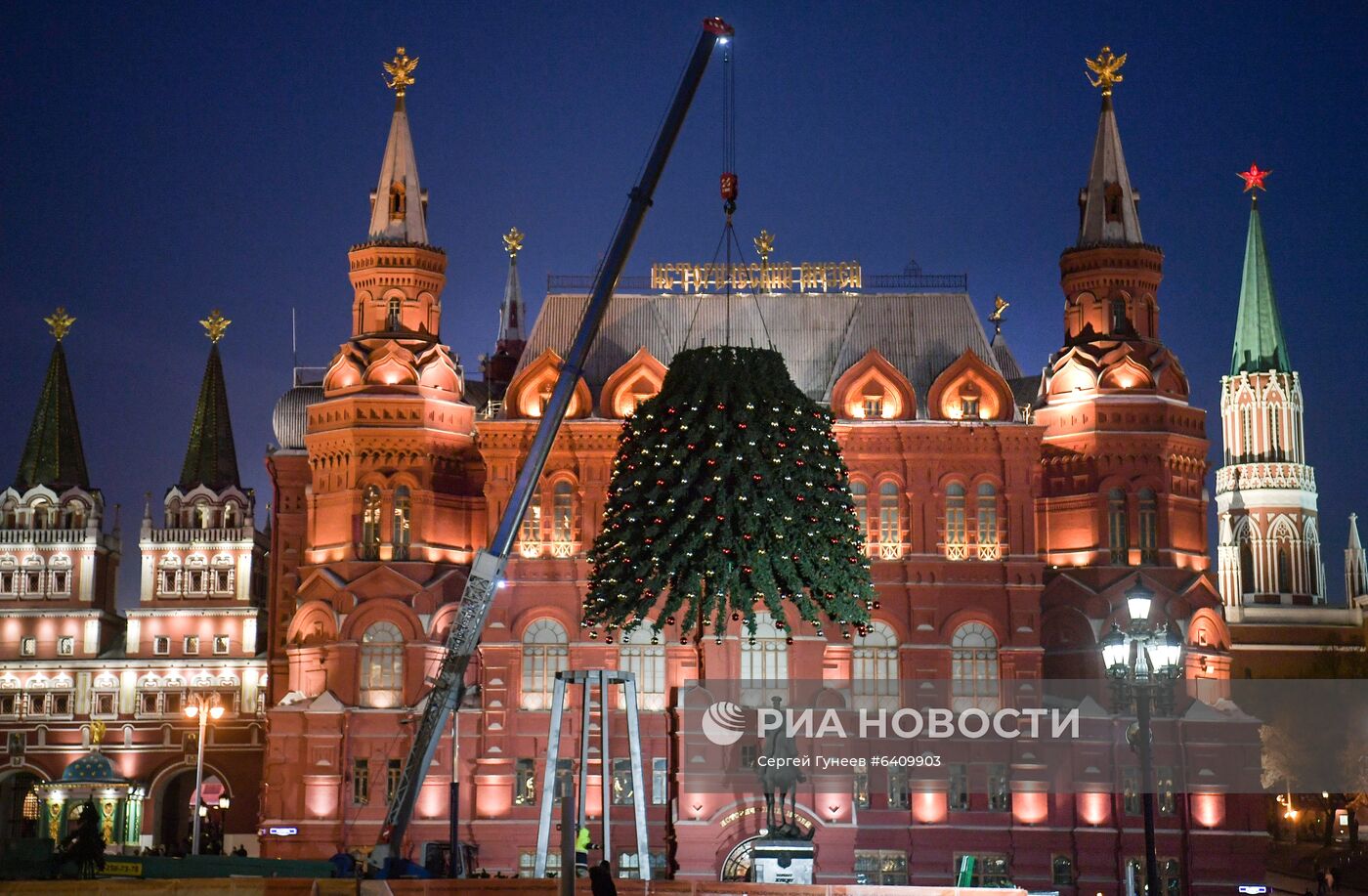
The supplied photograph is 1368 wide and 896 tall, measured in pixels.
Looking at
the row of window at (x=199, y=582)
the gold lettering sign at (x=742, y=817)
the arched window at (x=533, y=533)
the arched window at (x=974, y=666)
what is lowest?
the gold lettering sign at (x=742, y=817)

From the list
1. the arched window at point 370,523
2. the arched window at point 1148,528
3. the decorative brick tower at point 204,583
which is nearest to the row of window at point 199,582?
the decorative brick tower at point 204,583

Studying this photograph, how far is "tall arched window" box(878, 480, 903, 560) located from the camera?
245 feet

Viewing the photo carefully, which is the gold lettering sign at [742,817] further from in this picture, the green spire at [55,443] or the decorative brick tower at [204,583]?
the green spire at [55,443]

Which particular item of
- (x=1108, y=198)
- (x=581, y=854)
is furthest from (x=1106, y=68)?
(x=581, y=854)

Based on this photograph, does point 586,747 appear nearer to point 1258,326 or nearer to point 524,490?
point 524,490

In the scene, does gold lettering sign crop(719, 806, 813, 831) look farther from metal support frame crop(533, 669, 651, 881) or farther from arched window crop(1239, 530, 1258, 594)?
arched window crop(1239, 530, 1258, 594)

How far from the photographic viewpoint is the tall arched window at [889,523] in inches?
2943

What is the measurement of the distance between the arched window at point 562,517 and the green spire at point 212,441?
3132cm

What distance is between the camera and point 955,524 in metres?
75.0

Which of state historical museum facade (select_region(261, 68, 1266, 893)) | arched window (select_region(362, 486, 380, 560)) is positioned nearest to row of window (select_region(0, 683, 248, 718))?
state historical museum facade (select_region(261, 68, 1266, 893))

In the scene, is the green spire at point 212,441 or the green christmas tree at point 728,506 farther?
the green spire at point 212,441

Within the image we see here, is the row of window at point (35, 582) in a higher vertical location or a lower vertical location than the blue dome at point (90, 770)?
higher

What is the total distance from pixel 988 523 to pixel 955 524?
115cm

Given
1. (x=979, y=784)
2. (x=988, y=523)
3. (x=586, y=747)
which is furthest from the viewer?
(x=988, y=523)
